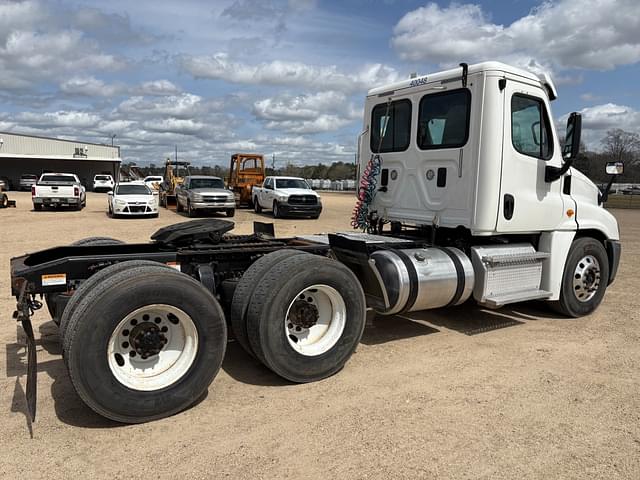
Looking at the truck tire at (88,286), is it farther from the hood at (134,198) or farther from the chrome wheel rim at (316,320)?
the hood at (134,198)

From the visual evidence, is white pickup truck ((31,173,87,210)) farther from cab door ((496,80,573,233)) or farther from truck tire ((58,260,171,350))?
cab door ((496,80,573,233))

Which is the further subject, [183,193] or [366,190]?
[183,193]

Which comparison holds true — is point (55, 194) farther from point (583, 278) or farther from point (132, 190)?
point (583, 278)

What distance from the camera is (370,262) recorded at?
523 cm

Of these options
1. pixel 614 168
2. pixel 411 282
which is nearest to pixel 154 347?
pixel 411 282

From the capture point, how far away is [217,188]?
22.7 m

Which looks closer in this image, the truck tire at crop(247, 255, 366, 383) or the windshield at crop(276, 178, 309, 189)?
the truck tire at crop(247, 255, 366, 383)

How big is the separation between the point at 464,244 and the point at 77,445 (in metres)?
4.51

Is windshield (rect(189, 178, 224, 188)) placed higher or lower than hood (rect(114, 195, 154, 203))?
higher

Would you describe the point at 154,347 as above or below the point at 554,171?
below

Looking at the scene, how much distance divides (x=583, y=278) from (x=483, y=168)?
2.28 meters

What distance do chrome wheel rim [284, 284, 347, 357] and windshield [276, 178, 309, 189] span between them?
731 inches

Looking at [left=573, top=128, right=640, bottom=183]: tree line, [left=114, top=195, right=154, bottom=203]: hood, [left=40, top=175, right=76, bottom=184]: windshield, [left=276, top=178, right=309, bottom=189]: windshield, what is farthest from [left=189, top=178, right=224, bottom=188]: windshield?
[left=573, top=128, right=640, bottom=183]: tree line

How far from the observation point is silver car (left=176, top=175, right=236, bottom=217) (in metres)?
21.7
